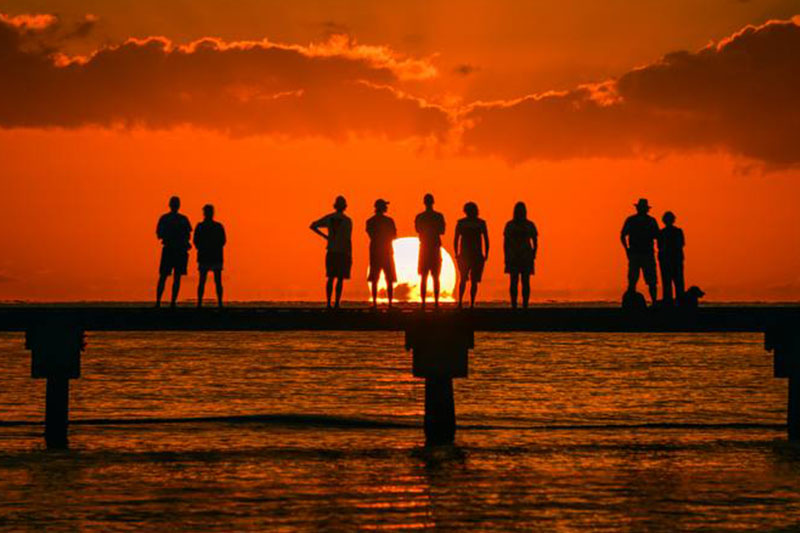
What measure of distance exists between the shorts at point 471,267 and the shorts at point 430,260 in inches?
16.2

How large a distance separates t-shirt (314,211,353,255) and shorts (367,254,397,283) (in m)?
0.71

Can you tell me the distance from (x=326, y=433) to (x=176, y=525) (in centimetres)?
1478

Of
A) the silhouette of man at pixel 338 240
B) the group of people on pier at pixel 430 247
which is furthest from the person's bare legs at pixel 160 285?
the silhouette of man at pixel 338 240

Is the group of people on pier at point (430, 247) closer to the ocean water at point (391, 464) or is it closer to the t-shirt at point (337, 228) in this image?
the t-shirt at point (337, 228)

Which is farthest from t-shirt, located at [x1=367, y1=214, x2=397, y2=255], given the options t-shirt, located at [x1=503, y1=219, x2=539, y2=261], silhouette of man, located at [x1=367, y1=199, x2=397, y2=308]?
t-shirt, located at [x1=503, y1=219, x2=539, y2=261]

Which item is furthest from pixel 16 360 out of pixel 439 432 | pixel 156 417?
pixel 439 432

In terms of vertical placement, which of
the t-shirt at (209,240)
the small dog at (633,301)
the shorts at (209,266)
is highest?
the t-shirt at (209,240)

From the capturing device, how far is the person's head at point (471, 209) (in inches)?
939

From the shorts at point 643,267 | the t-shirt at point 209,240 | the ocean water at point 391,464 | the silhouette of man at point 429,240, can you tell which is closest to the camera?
the ocean water at point 391,464

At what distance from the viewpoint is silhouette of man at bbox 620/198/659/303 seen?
24.3 meters

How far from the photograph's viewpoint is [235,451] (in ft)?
85.1

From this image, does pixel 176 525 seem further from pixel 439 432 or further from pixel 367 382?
pixel 367 382

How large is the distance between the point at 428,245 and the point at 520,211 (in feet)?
6.45

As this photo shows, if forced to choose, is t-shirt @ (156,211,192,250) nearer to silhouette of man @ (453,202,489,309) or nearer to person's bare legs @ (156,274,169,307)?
person's bare legs @ (156,274,169,307)
